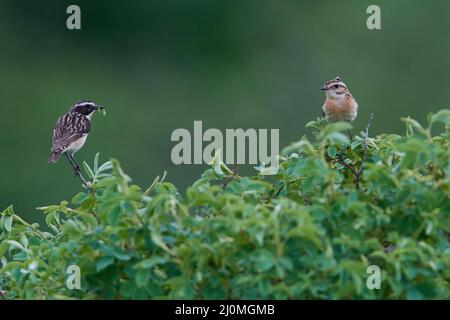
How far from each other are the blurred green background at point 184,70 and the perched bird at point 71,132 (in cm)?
462

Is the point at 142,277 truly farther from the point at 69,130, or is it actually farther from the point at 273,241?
the point at 69,130

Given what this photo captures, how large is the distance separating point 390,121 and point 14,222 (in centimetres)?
920

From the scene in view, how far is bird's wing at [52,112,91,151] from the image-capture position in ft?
21.3

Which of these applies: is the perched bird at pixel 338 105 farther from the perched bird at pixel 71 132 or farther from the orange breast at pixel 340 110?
the perched bird at pixel 71 132

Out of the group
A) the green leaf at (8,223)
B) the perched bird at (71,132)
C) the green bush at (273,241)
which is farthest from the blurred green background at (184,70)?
the green bush at (273,241)

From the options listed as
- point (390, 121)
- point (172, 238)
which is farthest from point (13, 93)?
point (172, 238)

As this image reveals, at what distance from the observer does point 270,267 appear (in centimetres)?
269

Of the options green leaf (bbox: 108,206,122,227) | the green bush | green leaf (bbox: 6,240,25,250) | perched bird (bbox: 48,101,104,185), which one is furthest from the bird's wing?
green leaf (bbox: 108,206,122,227)

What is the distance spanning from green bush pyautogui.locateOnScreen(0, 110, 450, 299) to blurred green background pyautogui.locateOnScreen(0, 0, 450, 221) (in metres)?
8.58

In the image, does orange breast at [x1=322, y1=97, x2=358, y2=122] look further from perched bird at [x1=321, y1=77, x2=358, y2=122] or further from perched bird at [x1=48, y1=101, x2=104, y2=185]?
perched bird at [x1=48, y1=101, x2=104, y2=185]

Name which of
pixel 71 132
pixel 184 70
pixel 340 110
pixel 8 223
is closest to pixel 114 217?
pixel 8 223

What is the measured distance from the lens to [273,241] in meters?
2.74

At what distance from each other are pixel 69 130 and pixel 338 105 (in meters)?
2.16
